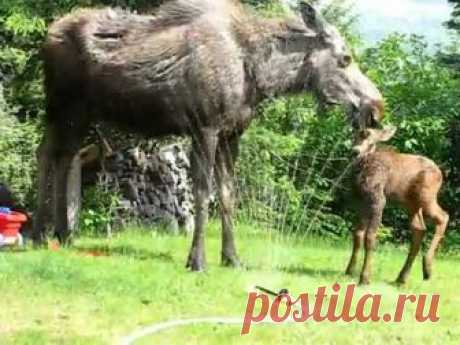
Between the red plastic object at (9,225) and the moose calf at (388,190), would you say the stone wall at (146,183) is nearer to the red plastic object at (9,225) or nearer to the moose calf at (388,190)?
the red plastic object at (9,225)

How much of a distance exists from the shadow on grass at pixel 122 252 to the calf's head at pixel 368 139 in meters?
2.29

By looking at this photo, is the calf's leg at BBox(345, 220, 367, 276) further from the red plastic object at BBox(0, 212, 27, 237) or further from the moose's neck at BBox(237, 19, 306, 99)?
the red plastic object at BBox(0, 212, 27, 237)

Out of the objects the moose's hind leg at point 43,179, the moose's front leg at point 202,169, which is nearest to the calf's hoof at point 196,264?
the moose's front leg at point 202,169

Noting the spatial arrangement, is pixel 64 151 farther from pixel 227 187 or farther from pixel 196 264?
pixel 196 264

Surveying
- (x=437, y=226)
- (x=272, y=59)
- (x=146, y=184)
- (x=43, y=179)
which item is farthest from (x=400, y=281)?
(x=146, y=184)

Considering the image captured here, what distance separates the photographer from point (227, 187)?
11273 mm

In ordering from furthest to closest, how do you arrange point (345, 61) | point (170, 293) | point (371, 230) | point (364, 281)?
point (345, 61) < point (371, 230) < point (364, 281) < point (170, 293)

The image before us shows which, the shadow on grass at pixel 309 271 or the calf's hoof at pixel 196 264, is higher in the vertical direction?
the calf's hoof at pixel 196 264

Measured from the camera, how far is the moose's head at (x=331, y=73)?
10.9 m

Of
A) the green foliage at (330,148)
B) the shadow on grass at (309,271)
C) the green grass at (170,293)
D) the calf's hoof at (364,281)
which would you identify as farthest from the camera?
the green foliage at (330,148)

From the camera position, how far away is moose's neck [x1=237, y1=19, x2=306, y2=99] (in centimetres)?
1086

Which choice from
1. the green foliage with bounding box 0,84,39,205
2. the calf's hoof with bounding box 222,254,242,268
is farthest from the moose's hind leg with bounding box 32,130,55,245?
the green foliage with bounding box 0,84,39,205

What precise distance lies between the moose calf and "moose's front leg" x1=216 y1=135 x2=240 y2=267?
4.16 feet

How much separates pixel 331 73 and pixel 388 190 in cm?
145
